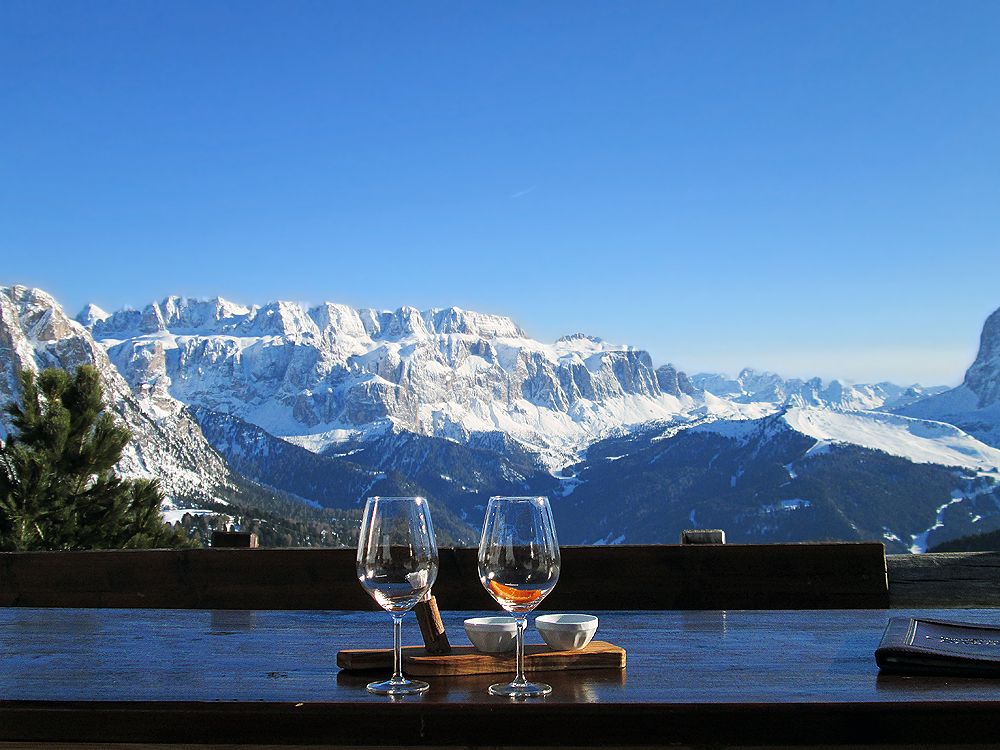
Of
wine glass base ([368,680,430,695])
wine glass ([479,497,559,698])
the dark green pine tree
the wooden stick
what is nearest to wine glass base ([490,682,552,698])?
wine glass ([479,497,559,698])

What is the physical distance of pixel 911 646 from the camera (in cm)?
205

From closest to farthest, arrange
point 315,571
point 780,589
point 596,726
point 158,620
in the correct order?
point 596,726 → point 158,620 → point 780,589 → point 315,571

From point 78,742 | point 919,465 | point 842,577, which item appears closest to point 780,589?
point 842,577

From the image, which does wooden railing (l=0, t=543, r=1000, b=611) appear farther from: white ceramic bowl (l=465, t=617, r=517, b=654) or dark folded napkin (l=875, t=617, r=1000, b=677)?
white ceramic bowl (l=465, t=617, r=517, b=654)

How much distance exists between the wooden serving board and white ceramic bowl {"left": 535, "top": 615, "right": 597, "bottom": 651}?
0.08 feet

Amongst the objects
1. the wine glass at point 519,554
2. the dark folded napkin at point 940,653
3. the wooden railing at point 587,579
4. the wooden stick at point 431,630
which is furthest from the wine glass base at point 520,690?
the wooden railing at point 587,579

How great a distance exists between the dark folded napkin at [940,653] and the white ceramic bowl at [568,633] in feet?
1.95

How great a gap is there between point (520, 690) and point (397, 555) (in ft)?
1.16

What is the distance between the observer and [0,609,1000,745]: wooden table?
5.68 feet

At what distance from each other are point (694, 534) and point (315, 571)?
62.1 inches

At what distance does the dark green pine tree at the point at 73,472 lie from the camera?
14.5 m

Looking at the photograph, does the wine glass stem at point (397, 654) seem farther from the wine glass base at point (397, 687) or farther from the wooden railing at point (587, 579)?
the wooden railing at point (587, 579)

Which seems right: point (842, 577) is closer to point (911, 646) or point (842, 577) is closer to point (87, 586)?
point (911, 646)

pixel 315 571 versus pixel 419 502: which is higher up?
pixel 419 502
